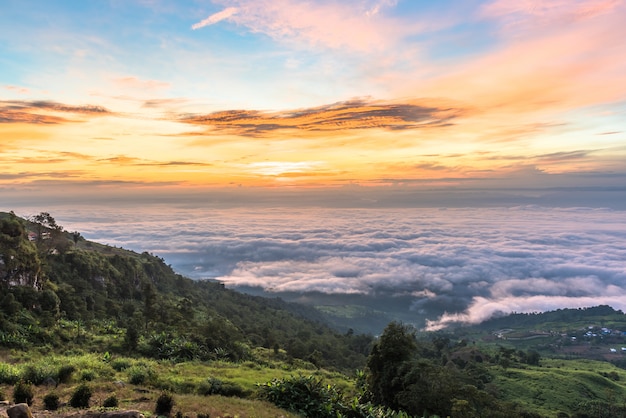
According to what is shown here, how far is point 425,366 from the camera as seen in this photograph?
2938 cm

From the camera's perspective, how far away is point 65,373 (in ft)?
70.4

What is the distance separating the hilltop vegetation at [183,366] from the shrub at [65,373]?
0.19 feet

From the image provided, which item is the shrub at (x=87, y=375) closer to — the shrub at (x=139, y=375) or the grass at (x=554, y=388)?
the shrub at (x=139, y=375)

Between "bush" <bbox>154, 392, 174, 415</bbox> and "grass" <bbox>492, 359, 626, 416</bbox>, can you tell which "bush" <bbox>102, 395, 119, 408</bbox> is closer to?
"bush" <bbox>154, 392, 174, 415</bbox>

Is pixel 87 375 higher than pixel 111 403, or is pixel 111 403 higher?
pixel 111 403

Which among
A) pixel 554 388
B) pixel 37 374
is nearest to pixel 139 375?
pixel 37 374

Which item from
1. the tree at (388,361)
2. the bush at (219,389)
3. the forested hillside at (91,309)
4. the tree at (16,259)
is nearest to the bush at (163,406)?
the bush at (219,389)

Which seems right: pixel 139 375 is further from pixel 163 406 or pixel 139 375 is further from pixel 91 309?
pixel 91 309

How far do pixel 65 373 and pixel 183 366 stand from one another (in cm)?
1148

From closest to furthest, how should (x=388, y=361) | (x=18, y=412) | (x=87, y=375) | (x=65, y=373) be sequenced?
(x=18, y=412) < (x=65, y=373) < (x=87, y=375) < (x=388, y=361)

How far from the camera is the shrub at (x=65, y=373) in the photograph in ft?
69.5

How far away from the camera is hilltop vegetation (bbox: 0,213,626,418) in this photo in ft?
68.5

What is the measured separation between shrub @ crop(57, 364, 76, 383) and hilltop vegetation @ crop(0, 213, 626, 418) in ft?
0.19

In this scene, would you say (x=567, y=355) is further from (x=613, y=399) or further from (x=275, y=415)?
(x=275, y=415)
